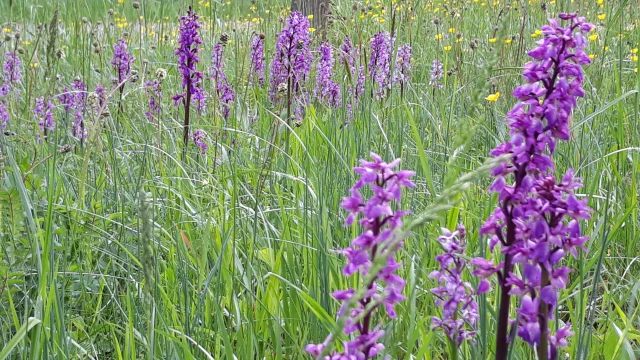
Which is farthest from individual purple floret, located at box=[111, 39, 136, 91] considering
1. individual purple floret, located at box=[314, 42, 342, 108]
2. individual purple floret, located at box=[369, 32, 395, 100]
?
individual purple floret, located at box=[369, 32, 395, 100]

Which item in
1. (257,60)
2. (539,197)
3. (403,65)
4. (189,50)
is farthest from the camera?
(257,60)

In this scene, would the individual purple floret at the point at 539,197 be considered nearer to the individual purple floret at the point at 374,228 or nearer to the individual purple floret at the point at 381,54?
the individual purple floret at the point at 374,228

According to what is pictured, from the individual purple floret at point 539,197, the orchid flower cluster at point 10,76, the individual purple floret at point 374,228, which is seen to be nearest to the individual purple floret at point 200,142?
the orchid flower cluster at point 10,76

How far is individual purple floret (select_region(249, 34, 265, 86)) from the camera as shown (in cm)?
427

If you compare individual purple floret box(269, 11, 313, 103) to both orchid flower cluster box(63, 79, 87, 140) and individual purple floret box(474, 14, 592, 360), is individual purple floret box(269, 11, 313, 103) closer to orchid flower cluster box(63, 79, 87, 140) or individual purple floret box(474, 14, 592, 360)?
orchid flower cluster box(63, 79, 87, 140)

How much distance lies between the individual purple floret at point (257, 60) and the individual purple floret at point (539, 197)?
2.86 m

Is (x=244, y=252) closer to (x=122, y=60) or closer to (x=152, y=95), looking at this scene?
(x=152, y=95)

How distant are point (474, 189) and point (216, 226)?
3.62ft

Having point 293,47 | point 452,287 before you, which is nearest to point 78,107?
point 293,47

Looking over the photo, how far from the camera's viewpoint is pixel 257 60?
450 centimetres

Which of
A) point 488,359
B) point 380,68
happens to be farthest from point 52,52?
point 380,68

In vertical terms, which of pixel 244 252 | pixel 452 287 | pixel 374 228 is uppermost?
pixel 374 228

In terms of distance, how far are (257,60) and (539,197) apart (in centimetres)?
360

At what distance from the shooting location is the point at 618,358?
5.02 feet
